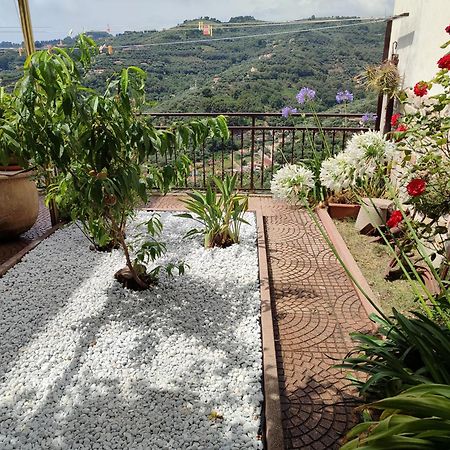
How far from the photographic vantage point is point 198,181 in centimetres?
599

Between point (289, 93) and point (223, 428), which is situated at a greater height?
point (289, 93)

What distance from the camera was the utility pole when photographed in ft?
11.3

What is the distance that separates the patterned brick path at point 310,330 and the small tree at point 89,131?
1.22m

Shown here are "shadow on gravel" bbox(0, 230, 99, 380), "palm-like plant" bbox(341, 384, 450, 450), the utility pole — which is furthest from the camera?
the utility pole

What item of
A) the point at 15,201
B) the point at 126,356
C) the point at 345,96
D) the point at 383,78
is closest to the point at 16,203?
the point at 15,201

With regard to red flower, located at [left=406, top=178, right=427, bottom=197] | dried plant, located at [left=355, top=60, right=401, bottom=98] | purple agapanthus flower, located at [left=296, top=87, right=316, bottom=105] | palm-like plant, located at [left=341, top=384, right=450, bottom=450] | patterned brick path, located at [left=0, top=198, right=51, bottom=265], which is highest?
dried plant, located at [left=355, top=60, right=401, bottom=98]

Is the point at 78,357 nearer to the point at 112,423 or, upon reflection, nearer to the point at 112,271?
the point at 112,423

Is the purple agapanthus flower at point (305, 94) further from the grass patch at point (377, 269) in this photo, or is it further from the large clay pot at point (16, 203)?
the large clay pot at point (16, 203)

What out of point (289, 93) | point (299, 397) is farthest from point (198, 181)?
point (299, 397)

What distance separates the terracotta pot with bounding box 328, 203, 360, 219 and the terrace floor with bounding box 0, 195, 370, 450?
427 millimetres

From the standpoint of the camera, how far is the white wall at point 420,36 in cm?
326

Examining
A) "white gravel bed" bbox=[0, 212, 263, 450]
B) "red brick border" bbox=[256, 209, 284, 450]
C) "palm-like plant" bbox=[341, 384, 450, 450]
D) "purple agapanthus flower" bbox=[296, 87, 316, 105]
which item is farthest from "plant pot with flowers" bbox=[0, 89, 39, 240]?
"palm-like plant" bbox=[341, 384, 450, 450]

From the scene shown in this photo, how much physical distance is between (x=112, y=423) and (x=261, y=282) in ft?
4.98

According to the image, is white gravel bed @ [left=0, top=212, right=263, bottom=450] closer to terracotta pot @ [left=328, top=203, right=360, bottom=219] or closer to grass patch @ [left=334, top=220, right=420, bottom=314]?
grass patch @ [left=334, top=220, right=420, bottom=314]
